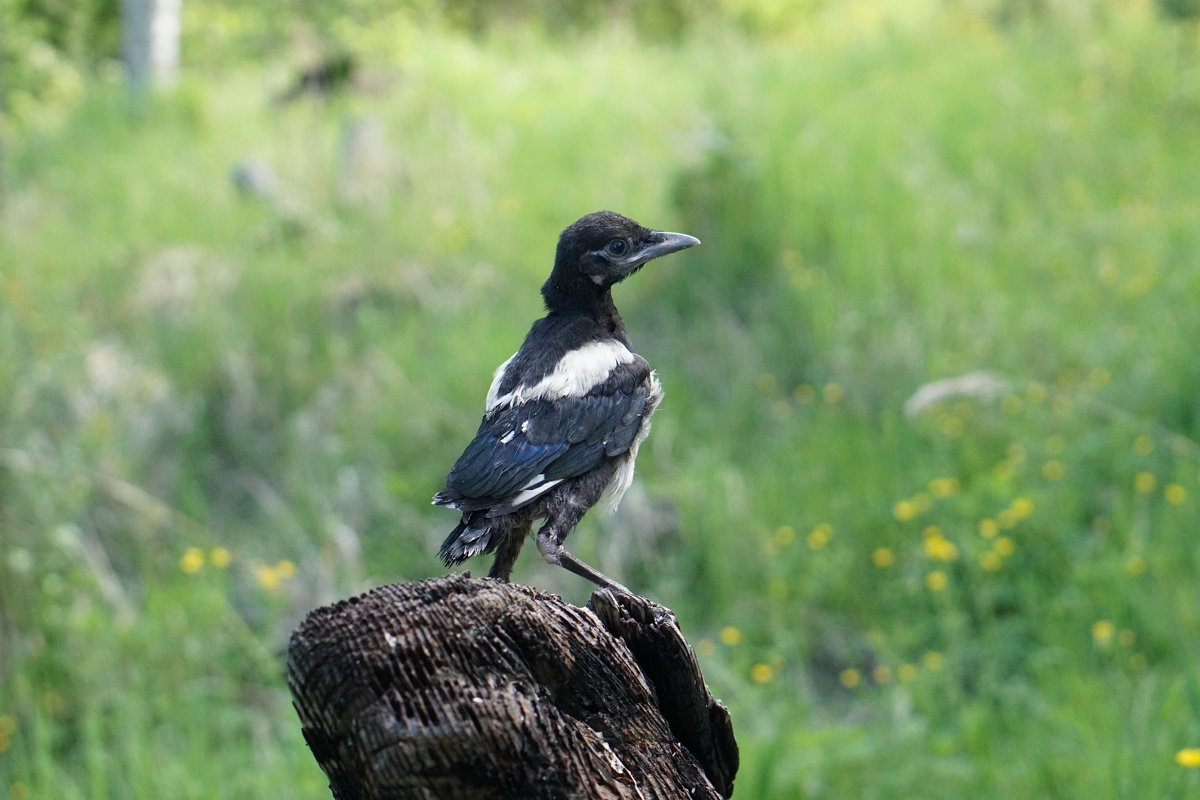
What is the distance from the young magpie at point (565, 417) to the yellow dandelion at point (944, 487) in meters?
2.63

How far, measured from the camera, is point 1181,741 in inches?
158

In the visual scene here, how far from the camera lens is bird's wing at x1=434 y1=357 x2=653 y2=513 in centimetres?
309

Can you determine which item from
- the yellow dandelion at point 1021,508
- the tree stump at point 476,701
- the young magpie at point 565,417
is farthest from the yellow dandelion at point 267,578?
the tree stump at point 476,701

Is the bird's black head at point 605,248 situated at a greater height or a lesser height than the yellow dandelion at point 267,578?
greater

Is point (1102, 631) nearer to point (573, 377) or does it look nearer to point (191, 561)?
point (573, 377)

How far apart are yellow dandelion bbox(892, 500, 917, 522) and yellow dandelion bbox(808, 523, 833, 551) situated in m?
0.30

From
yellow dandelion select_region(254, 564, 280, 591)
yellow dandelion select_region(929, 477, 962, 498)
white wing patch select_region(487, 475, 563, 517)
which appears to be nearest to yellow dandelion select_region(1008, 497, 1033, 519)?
yellow dandelion select_region(929, 477, 962, 498)

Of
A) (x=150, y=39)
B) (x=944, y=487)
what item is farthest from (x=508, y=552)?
(x=150, y=39)

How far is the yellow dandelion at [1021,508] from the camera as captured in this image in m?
5.53

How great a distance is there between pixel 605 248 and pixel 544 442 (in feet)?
1.83

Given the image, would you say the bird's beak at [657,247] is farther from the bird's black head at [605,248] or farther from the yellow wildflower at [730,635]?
the yellow wildflower at [730,635]

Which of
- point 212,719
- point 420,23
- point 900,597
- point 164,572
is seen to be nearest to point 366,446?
point 164,572

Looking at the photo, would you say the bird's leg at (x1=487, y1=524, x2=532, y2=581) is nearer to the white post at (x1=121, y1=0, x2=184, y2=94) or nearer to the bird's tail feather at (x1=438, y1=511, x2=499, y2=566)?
the bird's tail feather at (x1=438, y1=511, x2=499, y2=566)

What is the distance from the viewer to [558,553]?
3.13 m
